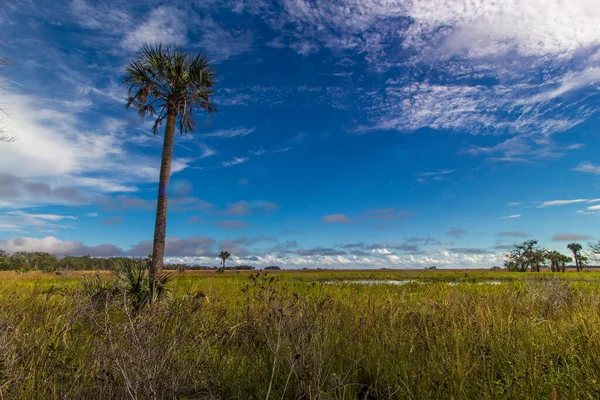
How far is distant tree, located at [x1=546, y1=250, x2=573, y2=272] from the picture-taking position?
3142 inches

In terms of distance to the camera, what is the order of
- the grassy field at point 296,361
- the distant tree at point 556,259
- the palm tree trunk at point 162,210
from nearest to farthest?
the grassy field at point 296,361 < the palm tree trunk at point 162,210 < the distant tree at point 556,259

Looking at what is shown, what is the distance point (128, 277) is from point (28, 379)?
6.25m

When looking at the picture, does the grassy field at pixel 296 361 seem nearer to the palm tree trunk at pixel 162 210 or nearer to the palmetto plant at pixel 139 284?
the palmetto plant at pixel 139 284

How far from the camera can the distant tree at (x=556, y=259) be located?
3142 inches

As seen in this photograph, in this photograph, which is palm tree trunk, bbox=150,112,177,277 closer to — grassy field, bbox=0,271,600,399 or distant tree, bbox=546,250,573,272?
grassy field, bbox=0,271,600,399

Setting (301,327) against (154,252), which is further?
(154,252)

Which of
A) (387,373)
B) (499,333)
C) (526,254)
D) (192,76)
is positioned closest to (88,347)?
(387,373)

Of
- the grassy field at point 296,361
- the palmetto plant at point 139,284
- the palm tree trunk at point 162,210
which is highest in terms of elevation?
the palm tree trunk at point 162,210

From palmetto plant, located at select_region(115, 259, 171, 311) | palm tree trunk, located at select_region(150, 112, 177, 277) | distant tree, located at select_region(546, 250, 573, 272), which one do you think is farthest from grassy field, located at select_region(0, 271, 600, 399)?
distant tree, located at select_region(546, 250, 573, 272)

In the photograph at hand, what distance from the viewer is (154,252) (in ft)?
53.7

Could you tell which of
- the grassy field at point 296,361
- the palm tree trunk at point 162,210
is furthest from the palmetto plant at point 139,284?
the palm tree trunk at point 162,210

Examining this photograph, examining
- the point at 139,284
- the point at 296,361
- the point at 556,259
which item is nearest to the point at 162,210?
the point at 139,284

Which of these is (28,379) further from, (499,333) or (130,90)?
(130,90)

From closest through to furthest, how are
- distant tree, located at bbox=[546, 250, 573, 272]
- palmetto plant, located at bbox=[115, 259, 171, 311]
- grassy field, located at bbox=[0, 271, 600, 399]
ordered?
grassy field, located at bbox=[0, 271, 600, 399] → palmetto plant, located at bbox=[115, 259, 171, 311] → distant tree, located at bbox=[546, 250, 573, 272]
